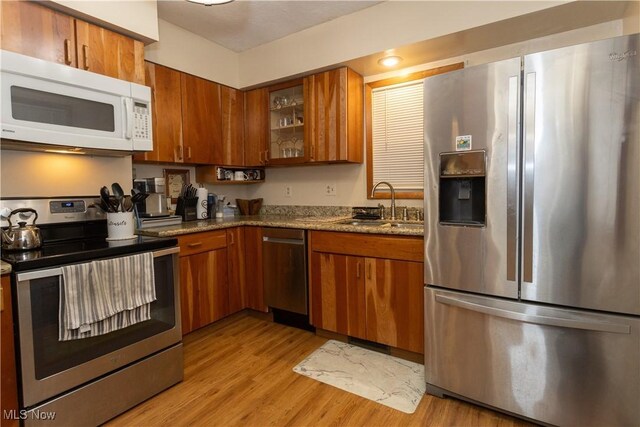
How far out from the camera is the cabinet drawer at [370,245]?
2.06 m

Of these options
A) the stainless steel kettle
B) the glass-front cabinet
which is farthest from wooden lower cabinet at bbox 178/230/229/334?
the glass-front cabinet

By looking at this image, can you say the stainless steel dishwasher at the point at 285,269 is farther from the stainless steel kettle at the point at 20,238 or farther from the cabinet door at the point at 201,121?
the stainless steel kettle at the point at 20,238

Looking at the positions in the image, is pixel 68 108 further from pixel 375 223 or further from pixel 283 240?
pixel 375 223

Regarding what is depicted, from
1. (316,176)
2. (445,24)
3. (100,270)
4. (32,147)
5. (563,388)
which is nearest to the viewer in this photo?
(563,388)

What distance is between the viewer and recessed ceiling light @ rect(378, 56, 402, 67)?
98.5 inches

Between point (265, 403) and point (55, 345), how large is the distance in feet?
3.41

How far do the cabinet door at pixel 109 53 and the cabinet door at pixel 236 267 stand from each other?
130cm

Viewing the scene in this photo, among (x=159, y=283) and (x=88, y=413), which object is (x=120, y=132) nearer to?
(x=159, y=283)

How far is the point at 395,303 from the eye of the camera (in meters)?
2.15

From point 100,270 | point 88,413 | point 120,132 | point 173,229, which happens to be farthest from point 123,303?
point 120,132

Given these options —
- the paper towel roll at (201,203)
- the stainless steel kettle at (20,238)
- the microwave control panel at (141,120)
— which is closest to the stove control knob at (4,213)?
the stainless steel kettle at (20,238)

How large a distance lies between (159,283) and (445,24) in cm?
237

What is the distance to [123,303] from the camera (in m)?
1.65

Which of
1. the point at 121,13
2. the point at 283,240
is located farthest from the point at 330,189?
the point at 121,13
